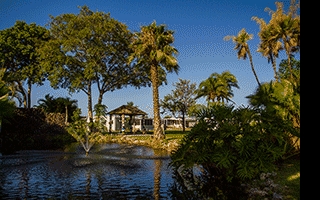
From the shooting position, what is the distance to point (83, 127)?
1681cm

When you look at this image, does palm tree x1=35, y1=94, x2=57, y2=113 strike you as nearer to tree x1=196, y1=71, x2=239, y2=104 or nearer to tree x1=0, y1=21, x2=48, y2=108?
tree x1=0, y1=21, x2=48, y2=108

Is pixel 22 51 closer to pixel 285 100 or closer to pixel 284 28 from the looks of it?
pixel 284 28

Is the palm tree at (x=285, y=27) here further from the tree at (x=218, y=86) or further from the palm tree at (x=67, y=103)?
the palm tree at (x=67, y=103)

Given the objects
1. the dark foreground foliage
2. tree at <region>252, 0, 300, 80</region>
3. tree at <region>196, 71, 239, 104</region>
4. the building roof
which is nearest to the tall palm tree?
tree at <region>252, 0, 300, 80</region>

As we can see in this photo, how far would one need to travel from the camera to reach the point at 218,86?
39844mm

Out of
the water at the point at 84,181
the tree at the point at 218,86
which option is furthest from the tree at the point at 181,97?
the water at the point at 84,181

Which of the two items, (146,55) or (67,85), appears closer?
(146,55)

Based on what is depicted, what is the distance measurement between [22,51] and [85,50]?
886 centimetres

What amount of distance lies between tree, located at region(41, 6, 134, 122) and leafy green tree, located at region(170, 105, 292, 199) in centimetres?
2581

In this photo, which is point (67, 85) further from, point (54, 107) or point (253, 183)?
point (253, 183)

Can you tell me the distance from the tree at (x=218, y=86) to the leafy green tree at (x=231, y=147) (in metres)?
31.0

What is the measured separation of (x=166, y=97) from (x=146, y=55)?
95.9 ft

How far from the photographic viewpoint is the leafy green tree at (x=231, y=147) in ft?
24.9
